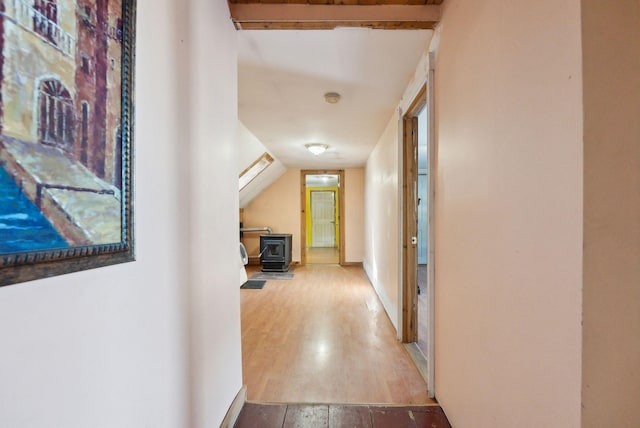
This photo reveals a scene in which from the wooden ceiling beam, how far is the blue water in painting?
147 centimetres

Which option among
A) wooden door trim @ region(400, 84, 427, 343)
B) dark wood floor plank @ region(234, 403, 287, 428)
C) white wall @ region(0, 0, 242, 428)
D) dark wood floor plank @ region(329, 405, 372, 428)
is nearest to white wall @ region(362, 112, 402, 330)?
wooden door trim @ region(400, 84, 427, 343)

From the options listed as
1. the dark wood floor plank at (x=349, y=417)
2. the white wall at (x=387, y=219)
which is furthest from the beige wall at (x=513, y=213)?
the white wall at (x=387, y=219)

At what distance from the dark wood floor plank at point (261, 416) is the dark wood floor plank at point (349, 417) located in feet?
0.89

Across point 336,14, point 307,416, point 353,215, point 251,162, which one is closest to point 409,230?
point 307,416

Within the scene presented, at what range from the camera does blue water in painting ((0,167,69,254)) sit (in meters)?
0.45

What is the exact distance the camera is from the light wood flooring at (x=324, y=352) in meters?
1.70

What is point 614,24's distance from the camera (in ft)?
2.07

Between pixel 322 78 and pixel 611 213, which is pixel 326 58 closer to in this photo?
pixel 322 78

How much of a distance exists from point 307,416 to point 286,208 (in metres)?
4.96

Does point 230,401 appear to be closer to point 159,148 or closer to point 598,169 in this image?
point 159,148

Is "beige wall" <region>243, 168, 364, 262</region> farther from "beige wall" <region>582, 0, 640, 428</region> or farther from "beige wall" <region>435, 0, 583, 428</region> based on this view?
"beige wall" <region>582, 0, 640, 428</region>

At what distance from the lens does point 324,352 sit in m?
Answer: 2.21

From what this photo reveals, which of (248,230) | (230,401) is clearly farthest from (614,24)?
(248,230)

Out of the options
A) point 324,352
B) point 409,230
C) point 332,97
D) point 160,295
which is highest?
point 332,97
